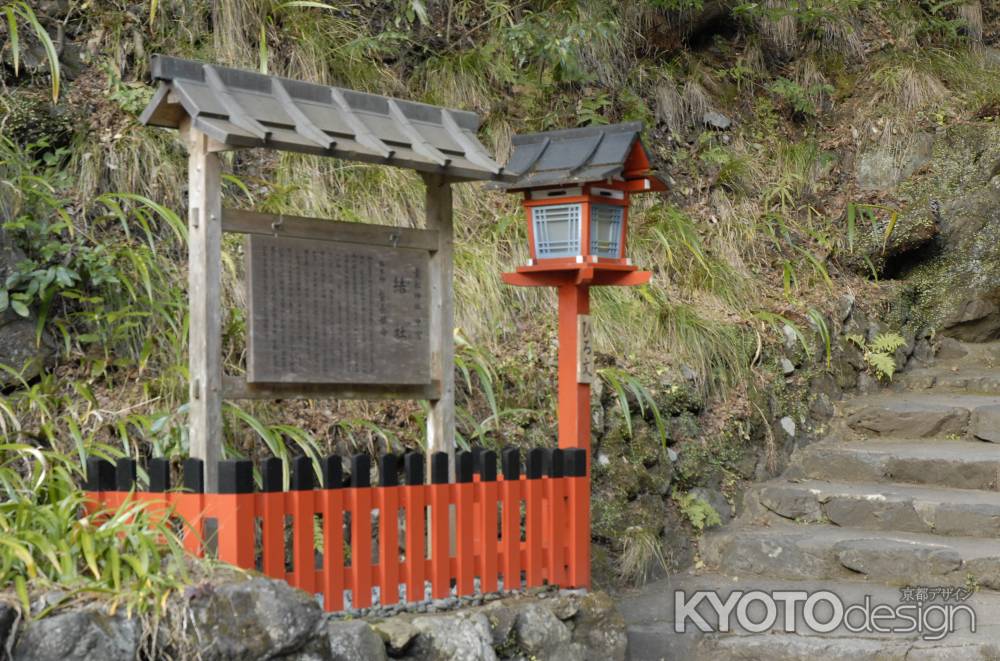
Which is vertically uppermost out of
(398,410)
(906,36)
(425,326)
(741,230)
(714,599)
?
(906,36)

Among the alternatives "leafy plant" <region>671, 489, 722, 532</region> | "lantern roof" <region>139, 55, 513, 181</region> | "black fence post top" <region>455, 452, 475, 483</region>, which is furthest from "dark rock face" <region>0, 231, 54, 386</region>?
"leafy plant" <region>671, 489, 722, 532</region>

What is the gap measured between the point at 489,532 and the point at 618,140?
204 centimetres

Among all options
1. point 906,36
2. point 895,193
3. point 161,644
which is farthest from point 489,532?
point 906,36

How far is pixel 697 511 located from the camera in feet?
23.3

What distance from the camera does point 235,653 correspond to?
3756mm

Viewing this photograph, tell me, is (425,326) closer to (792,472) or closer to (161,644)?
(161,644)

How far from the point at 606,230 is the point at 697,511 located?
2.20m

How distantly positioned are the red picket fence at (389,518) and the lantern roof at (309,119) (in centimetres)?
127

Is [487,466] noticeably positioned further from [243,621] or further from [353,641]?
[243,621]

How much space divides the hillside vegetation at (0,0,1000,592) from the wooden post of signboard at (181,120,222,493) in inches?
28.7

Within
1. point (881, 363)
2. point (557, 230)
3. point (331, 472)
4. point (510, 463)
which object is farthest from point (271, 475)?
point (881, 363)

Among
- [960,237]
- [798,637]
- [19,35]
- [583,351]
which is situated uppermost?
[19,35]

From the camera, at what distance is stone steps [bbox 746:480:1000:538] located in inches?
261

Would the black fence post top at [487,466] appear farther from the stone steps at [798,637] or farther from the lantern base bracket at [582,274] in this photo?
the stone steps at [798,637]
